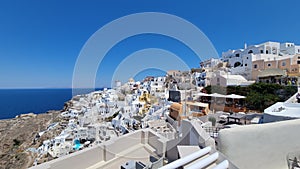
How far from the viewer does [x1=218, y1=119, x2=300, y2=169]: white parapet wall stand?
163 centimetres

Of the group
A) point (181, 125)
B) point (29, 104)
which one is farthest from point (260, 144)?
point (29, 104)

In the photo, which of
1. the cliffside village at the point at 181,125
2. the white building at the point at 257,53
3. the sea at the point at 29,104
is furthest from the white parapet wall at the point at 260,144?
the white building at the point at 257,53

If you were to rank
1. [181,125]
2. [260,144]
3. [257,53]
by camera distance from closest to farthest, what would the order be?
[260,144] → [181,125] → [257,53]

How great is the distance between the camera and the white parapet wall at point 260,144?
1.63 meters

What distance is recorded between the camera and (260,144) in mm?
1688

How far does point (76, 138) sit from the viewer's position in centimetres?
973

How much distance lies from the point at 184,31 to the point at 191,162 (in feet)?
13.0

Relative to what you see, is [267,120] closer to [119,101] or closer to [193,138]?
[193,138]

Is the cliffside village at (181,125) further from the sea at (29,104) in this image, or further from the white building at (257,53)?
the sea at (29,104)

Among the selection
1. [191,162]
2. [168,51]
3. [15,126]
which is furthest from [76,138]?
[15,126]

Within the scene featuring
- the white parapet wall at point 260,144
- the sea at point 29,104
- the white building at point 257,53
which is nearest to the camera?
the white parapet wall at point 260,144

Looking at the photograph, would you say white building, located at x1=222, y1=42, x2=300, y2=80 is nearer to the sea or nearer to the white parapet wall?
the white parapet wall

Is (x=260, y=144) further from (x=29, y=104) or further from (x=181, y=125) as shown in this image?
(x=29, y=104)

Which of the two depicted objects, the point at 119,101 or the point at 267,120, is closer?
the point at 267,120
